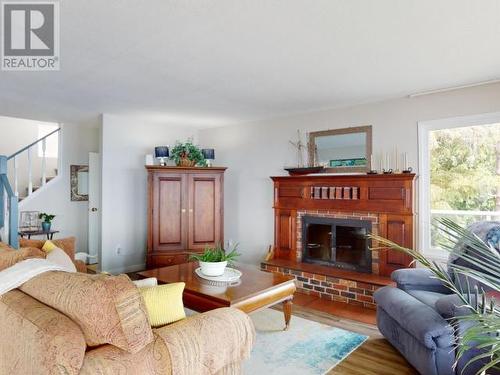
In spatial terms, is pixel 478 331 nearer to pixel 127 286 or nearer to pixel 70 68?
pixel 127 286

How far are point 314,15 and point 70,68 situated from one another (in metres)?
2.20

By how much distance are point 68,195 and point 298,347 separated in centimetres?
470

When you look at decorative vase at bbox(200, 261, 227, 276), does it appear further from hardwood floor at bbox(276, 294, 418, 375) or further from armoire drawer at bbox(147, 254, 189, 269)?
armoire drawer at bbox(147, 254, 189, 269)

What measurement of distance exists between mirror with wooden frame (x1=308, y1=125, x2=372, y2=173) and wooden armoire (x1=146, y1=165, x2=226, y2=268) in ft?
4.82

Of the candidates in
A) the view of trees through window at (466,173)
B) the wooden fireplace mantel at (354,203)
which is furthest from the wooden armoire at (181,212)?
the view of trees through window at (466,173)

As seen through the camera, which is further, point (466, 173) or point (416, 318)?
point (466, 173)

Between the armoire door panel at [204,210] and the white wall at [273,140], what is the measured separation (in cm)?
51

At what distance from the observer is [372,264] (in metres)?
4.09

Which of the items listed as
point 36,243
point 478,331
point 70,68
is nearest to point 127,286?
point 478,331

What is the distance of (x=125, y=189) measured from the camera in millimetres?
5223

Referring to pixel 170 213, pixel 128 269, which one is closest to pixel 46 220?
pixel 128 269

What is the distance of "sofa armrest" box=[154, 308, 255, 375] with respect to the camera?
155cm

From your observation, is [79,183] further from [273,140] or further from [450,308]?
[450,308]

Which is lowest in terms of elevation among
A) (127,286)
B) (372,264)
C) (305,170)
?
(372,264)
